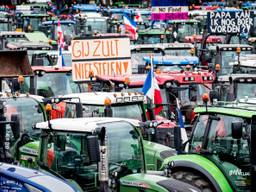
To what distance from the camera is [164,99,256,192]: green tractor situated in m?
13.0

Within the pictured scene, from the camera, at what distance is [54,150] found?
13.5 metres

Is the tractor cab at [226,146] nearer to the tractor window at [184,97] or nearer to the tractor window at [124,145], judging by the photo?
the tractor window at [124,145]

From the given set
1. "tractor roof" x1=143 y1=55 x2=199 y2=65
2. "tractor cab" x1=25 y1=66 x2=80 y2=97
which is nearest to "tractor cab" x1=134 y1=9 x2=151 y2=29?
"tractor roof" x1=143 y1=55 x2=199 y2=65

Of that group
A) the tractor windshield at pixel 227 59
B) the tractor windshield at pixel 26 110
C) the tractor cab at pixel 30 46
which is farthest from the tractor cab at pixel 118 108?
the tractor cab at pixel 30 46

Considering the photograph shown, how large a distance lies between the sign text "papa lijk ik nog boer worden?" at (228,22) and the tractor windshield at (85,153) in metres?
15.5

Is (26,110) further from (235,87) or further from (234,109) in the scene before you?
(234,109)

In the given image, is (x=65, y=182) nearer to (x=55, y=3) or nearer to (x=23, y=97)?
(x=23, y=97)

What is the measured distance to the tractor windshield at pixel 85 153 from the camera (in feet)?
42.7

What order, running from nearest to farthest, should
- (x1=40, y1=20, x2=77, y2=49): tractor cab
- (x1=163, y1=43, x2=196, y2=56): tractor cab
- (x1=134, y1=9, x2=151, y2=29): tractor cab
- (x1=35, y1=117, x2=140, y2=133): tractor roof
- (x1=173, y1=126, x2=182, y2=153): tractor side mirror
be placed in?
(x1=35, y1=117, x2=140, y2=133): tractor roof, (x1=173, y1=126, x2=182, y2=153): tractor side mirror, (x1=163, y1=43, x2=196, y2=56): tractor cab, (x1=40, y1=20, x2=77, y2=49): tractor cab, (x1=134, y1=9, x2=151, y2=29): tractor cab

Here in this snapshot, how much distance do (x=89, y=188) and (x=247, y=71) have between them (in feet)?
40.8

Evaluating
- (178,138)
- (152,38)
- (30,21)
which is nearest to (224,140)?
(178,138)

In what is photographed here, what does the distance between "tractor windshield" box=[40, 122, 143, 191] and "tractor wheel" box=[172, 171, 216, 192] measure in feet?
1.84

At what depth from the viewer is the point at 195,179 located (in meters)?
13.4

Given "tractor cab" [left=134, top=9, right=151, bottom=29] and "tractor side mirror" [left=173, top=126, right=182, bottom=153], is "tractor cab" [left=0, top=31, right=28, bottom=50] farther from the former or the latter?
"tractor side mirror" [left=173, top=126, right=182, bottom=153]
